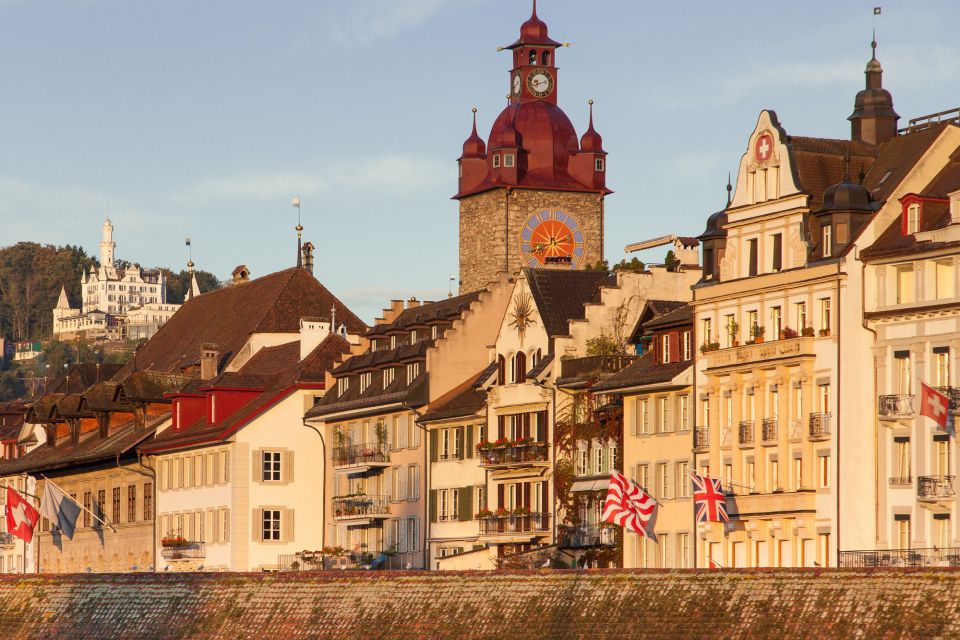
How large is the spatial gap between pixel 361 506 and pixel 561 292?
14.6 m

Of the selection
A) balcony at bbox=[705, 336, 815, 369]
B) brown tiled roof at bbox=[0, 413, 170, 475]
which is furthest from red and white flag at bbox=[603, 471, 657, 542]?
brown tiled roof at bbox=[0, 413, 170, 475]

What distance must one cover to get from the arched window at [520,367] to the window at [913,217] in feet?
70.7

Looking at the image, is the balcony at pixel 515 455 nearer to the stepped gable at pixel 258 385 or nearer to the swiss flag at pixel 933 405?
the stepped gable at pixel 258 385

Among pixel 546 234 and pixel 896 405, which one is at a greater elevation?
pixel 546 234

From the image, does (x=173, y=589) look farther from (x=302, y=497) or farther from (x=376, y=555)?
(x=302, y=497)

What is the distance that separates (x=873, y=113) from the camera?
93250 millimetres

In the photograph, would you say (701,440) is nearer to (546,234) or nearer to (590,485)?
(590,485)

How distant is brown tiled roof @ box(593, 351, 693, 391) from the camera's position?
3637 inches

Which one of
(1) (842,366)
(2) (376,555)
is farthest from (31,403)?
(1) (842,366)

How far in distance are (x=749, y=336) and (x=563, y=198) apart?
66673mm

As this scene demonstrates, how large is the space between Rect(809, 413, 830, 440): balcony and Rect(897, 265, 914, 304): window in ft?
14.2

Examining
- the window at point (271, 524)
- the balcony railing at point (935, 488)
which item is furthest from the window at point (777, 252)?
the window at point (271, 524)

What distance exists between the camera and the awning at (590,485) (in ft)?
309

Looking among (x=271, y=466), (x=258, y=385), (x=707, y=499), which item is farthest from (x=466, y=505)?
(x=258, y=385)
